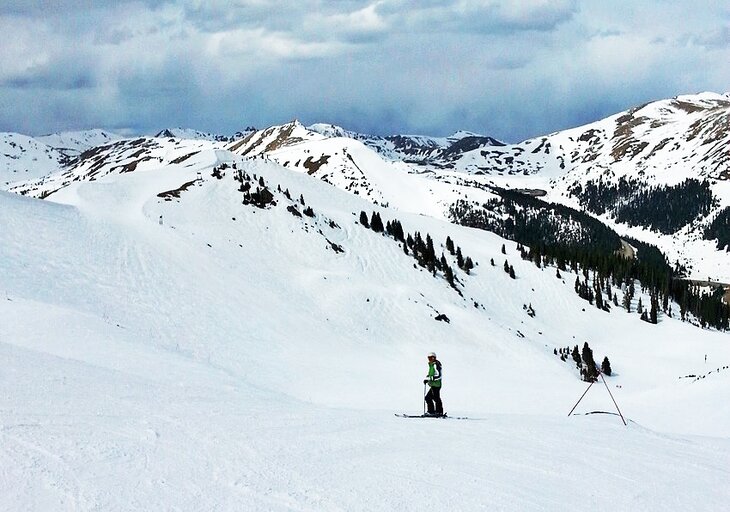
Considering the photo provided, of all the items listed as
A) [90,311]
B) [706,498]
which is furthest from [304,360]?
[706,498]

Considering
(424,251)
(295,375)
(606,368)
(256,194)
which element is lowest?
(606,368)

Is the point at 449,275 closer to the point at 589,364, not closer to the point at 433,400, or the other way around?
the point at 589,364

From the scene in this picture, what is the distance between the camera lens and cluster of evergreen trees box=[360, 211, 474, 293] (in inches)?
2883

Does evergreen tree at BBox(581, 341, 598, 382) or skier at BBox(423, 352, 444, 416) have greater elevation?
skier at BBox(423, 352, 444, 416)

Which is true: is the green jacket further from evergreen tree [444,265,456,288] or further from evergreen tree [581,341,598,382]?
evergreen tree [444,265,456,288]

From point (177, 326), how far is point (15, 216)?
63.2 feet

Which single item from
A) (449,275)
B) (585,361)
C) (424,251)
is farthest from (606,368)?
(424,251)

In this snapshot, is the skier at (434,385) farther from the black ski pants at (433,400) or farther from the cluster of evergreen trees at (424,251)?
the cluster of evergreen trees at (424,251)

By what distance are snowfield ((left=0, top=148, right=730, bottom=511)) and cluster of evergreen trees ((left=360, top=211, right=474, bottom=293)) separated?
233 cm

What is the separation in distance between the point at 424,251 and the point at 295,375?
47.5 meters

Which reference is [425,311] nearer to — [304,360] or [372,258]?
[372,258]

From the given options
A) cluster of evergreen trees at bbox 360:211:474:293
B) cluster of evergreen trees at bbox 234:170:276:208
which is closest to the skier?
cluster of evergreen trees at bbox 360:211:474:293

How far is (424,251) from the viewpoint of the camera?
251 ft

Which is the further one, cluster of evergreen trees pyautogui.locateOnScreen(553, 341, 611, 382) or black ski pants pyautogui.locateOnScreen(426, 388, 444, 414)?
cluster of evergreen trees pyautogui.locateOnScreen(553, 341, 611, 382)
